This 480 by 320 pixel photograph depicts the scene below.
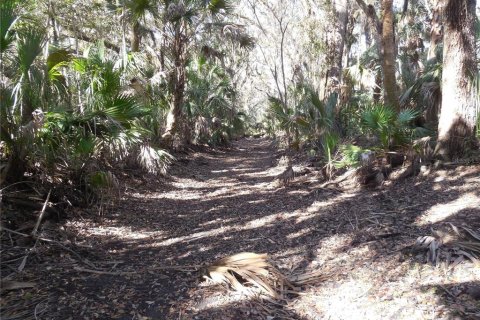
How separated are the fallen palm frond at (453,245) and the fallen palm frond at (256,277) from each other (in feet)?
3.58

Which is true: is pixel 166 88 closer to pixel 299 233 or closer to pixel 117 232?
pixel 117 232

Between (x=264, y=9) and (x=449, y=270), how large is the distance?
663 inches

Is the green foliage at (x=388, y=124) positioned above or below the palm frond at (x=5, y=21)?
below

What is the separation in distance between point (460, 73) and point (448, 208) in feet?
8.82

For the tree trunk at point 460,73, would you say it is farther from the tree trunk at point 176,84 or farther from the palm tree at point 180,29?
the tree trunk at point 176,84

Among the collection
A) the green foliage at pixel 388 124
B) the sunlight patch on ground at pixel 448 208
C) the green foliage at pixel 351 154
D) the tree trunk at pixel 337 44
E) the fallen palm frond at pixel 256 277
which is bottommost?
the fallen palm frond at pixel 256 277

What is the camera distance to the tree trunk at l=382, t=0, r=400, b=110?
8.02 meters

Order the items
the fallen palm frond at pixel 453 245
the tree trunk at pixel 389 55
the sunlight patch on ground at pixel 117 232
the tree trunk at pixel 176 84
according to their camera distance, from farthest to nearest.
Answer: the tree trunk at pixel 176 84 < the tree trunk at pixel 389 55 < the sunlight patch on ground at pixel 117 232 < the fallen palm frond at pixel 453 245

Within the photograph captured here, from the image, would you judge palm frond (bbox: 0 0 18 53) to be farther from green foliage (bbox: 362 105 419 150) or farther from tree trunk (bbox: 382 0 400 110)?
tree trunk (bbox: 382 0 400 110)

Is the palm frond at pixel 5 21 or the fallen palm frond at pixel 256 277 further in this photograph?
the palm frond at pixel 5 21

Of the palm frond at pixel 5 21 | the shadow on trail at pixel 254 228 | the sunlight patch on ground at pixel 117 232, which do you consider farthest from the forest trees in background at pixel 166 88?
the shadow on trail at pixel 254 228

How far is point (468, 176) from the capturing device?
5.95 m

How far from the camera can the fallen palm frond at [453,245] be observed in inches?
145

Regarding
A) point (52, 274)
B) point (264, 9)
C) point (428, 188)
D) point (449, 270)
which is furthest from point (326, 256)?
point (264, 9)
